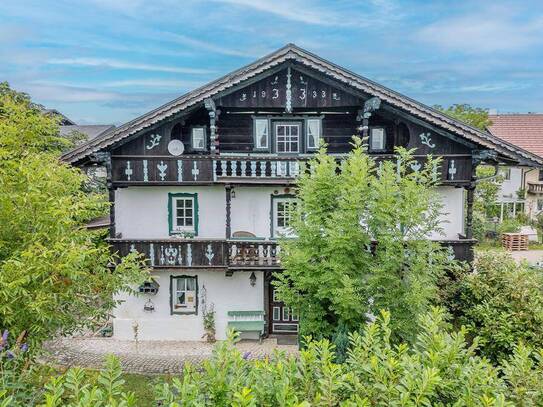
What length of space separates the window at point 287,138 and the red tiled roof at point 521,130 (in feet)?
108

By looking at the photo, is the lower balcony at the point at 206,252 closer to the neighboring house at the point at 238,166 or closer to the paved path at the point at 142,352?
the neighboring house at the point at 238,166

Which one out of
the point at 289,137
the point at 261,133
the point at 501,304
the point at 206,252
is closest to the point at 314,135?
the point at 289,137

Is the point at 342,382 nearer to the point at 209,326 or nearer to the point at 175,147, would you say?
the point at 209,326

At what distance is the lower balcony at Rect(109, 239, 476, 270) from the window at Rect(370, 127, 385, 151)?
5.86m

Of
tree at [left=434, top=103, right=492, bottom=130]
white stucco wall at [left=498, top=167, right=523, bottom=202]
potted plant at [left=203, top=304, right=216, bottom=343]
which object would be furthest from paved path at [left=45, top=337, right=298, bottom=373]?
tree at [left=434, top=103, right=492, bottom=130]

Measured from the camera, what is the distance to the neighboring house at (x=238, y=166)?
16.8 meters

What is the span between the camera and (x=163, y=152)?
17.5m

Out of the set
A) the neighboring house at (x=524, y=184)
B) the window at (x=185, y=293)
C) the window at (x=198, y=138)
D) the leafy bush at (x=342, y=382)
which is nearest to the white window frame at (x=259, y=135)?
the window at (x=198, y=138)

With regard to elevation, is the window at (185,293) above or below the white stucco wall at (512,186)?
below

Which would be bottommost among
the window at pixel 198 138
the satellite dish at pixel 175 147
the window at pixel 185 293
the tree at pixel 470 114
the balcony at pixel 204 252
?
the window at pixel 185 293

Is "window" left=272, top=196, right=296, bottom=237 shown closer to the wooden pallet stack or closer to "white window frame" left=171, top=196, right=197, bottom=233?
"white window frame" left=171, top=196, right=197, bottom=233

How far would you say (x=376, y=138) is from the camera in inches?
712

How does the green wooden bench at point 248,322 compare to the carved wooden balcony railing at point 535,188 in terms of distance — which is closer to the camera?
the green wooden bench at point 248,322

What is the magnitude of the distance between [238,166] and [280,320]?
702cm
